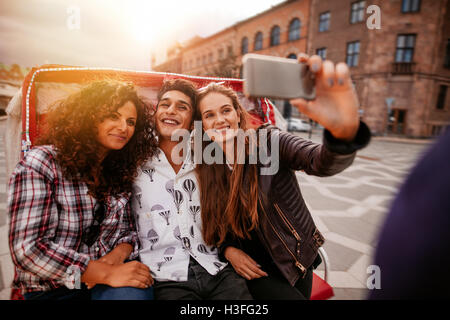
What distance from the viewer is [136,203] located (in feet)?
4.44

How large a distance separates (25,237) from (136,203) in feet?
1.71

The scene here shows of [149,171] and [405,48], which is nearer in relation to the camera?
[149,171]

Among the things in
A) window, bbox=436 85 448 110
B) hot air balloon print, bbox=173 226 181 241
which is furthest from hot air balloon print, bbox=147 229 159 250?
window, bbox=436 85 448 110

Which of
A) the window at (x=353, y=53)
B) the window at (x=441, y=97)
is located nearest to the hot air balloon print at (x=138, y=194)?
the window at (x=353, y=53)

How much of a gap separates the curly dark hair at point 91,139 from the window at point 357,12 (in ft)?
65.8

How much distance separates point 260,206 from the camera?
1264 millimetres

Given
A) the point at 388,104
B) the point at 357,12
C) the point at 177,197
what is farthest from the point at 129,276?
the point at 357,12

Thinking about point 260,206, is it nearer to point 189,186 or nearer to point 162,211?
point 189,186

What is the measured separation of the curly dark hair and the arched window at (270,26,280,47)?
77.4ft

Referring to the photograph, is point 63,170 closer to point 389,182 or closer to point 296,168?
point 296,168

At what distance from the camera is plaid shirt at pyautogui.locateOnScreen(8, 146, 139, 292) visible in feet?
2.99

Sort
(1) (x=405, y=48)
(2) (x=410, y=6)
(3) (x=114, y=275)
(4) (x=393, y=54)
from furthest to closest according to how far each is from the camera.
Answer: (4) (x=393, y=54)
(1) (x=405, y=48)
(2) (x=410, y=6)
(3) (x=114, y=275)

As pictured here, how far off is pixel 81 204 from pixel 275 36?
80.2 ft
